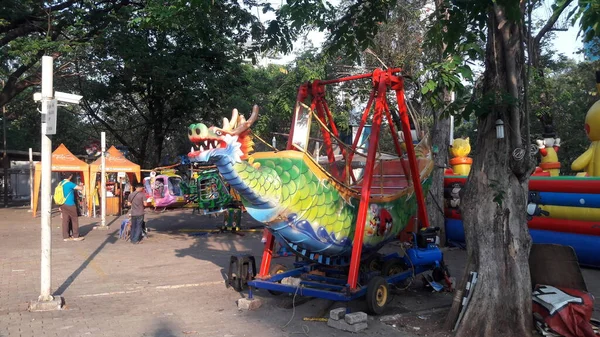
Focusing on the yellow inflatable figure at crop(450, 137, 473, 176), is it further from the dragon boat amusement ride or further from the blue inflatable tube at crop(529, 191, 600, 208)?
the dragon boat amusement ride

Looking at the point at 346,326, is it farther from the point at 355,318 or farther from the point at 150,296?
the point at 150,296

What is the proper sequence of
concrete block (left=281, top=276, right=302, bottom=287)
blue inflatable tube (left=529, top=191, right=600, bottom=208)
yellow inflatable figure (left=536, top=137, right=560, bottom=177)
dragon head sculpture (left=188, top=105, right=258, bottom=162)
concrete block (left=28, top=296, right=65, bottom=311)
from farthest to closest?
yellow inflatable figure (left=536, top=137, right=560, bottom=177) → blue inflatable tube (left=529, top=191, right=600, bottom=208) → concrete block (left=281, top=276, right=302, bottom=287) → concrete block (left=28, top=296, right=65, bottom=311) → dragon head sculpture (left=188, top=105, right=258, bottom=162)

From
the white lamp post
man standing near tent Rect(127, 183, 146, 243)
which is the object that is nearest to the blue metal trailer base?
the white lamp post

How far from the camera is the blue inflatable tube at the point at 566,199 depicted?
9869 mm

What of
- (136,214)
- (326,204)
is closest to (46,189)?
(326,204)

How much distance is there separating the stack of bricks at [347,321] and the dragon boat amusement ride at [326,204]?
7.9 inches

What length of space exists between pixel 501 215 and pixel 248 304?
364 cm

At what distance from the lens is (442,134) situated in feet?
39.8

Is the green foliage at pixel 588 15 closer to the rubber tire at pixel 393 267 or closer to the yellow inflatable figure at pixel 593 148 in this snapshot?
Result: the rubber tire at pixel 393 267

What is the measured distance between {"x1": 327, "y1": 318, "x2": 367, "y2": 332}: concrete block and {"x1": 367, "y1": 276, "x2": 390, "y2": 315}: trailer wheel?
0.45 m

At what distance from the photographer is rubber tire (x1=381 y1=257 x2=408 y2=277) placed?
8.22 m

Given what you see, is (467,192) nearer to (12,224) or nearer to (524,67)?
(524,67)

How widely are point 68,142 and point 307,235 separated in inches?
1350

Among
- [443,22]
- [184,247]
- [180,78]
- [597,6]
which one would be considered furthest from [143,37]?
[597,6]
